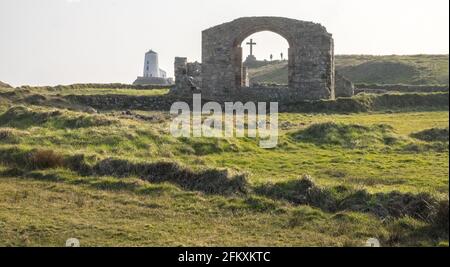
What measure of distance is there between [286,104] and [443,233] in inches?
687

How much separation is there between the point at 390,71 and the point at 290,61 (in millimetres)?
21525

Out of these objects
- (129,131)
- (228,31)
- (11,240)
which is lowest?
(11,240)

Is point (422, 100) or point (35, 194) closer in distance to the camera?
point (35, 194)

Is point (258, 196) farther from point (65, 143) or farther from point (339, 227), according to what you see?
point (65, 143)

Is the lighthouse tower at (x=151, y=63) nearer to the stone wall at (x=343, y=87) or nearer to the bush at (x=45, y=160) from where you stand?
the stone wall at (x=343, y=87)

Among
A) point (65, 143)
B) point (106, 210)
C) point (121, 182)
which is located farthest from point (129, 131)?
point (106, 210)

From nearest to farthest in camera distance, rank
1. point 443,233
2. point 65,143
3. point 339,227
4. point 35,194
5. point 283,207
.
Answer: point 443,233
point 339,227
point 283,207
point 35,194
point 65,143

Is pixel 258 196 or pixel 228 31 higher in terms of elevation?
pixel 228 31

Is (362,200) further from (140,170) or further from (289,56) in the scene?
(289,56)

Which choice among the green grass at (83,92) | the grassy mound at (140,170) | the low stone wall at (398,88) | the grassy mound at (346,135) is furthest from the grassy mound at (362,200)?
the low stone wall at (398,88)

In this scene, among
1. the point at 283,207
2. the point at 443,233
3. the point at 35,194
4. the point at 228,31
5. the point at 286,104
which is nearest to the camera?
the point at 443,233

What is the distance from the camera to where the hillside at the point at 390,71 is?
41741mm

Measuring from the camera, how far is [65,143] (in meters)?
14.9

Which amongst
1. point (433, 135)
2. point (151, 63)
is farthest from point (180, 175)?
point (151, 63)
